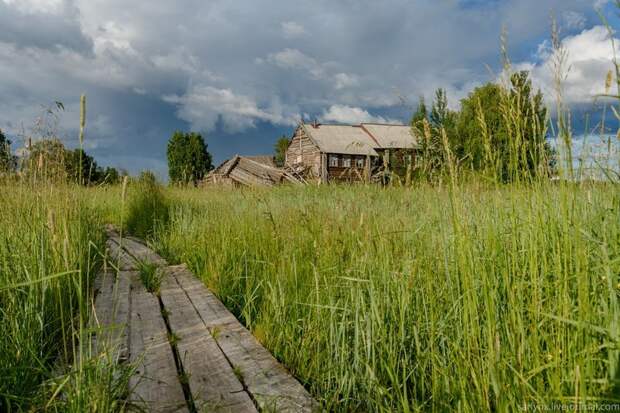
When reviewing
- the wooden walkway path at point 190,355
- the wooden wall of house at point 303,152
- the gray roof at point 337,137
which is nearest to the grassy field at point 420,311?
the wooden walkway path at point 190,355

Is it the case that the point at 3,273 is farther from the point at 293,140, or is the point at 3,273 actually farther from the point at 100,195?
the point at 293,140

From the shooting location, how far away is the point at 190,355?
233 centimetres

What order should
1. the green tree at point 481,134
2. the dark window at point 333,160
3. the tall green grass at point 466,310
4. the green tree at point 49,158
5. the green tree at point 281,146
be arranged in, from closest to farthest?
the tall green grass at point 466,310, the green tree at point 481,134, the green tree at point 49,158, the dark window at point 333,160, the green tree at point 281,146

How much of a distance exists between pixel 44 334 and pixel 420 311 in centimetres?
217

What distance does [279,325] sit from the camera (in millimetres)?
2541

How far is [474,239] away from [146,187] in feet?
25.6

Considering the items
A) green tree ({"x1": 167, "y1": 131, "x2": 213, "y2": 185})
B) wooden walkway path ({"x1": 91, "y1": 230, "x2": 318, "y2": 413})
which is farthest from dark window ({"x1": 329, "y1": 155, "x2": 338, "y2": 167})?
wooden walkway path ({"x1": 91, "y1": 230, "x2": 318, "y2": 413})

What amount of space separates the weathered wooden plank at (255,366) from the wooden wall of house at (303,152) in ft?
98.3

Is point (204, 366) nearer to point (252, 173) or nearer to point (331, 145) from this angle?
point (252, 173)

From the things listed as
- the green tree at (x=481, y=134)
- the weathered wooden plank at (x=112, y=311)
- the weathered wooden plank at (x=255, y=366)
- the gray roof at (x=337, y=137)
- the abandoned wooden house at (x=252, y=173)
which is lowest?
the weathered wooden plank at (x=255, y=366)

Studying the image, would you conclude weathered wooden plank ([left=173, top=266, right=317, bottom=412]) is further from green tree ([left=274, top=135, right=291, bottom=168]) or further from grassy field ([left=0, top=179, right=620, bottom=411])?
green tree ([left=274, top=135, right=291, bottom=168])

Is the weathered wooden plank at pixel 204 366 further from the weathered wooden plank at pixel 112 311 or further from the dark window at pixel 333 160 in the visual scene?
the dark window at pixel 333 160

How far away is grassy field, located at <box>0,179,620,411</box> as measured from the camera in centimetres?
133

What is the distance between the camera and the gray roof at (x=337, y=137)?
34.3m
